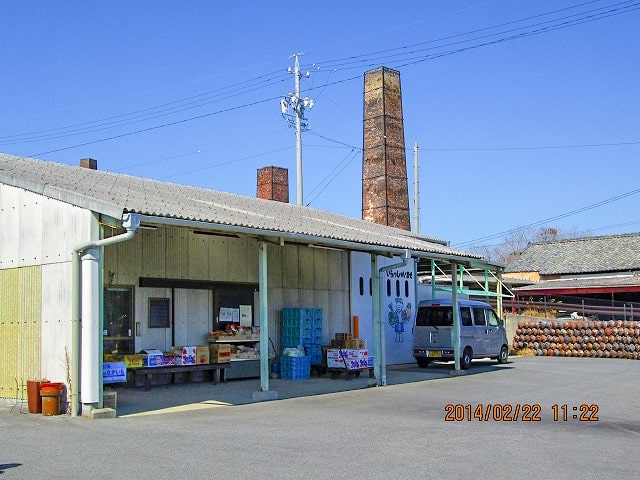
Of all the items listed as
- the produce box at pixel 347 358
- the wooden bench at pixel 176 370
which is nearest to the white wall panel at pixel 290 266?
the produce box at pixel 347 358

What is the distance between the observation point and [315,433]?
421 inches

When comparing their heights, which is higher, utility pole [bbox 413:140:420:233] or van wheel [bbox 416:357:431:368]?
utility pole [bbox 413:140:420:233]

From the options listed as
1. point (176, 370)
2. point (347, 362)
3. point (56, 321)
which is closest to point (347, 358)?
point (347, 362)

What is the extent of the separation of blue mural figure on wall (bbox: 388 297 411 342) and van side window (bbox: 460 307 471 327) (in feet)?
8.53

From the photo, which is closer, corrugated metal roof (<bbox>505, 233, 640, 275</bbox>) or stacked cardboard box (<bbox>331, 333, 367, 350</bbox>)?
stacked cardboard box (<bbox>331, 333, 367, 350</bbox>)

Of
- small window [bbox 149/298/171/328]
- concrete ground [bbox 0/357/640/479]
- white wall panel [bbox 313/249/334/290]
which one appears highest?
white wall panel [bbox 313/249/334/290]

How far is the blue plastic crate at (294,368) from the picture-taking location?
19172 mm

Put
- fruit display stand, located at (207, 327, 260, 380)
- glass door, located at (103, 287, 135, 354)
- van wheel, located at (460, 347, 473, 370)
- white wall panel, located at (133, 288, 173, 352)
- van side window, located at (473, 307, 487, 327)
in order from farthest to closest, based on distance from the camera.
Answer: van side window, located at (473, 307, 487, 327)
van wheel, located at (460, 347, 473, 370)
fruit display stand, located at (207, 327, 260, 380)
white wall panel, located at (133, 288, 173, 352)
glass door, located at (103, 287, 135, 354)

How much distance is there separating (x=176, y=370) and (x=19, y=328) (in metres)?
3.97

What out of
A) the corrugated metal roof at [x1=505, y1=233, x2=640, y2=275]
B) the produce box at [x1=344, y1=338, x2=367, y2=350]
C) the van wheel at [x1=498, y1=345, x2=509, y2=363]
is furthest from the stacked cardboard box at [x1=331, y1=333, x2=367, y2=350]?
the corrugated metal roof at [x1=505, y1=233, x2=640, y2=275]

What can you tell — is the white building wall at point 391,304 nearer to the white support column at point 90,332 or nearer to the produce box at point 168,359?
the produce box at point 168,359

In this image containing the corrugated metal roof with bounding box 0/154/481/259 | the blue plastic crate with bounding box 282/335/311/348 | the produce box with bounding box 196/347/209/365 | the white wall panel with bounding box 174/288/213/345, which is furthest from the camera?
the blue plastic crate with bounding box 282/335/311/348

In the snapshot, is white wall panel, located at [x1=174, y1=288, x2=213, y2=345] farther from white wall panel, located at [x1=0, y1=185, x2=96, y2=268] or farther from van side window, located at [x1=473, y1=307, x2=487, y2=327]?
van side window, located at [x1=473, y1=307, x2=487, y2=327]

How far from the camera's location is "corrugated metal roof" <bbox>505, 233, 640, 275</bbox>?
149 ft
